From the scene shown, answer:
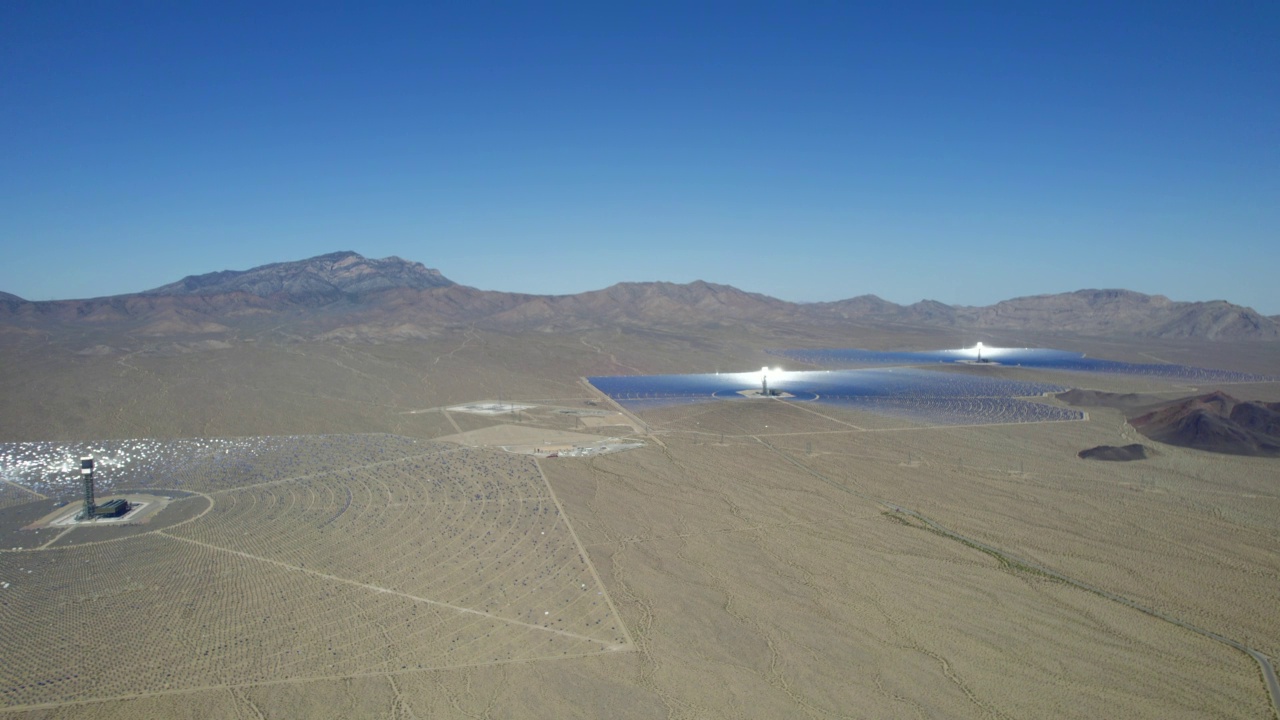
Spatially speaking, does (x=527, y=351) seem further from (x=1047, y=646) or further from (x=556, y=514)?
(x=1047, y=646)

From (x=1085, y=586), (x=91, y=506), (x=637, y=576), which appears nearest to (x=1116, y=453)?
(x=1085, y=586)

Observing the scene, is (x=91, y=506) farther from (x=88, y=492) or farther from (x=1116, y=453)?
(x=1116, y=453)

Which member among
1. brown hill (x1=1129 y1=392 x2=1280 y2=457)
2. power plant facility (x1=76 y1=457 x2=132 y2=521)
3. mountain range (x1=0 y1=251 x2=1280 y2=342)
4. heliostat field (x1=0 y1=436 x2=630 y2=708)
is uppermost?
mountain range (x1=0 y1=251 x2=1280 y2=342)

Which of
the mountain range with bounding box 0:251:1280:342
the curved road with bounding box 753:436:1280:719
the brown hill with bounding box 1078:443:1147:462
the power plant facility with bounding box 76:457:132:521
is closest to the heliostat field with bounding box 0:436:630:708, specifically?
the power plant facility with bounding box 76:457:132:521

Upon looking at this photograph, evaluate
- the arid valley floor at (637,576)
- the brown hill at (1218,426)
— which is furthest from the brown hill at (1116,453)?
the brown hill at (1218,426)

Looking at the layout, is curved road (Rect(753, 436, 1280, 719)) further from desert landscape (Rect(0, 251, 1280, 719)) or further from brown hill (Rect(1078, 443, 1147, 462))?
brown hill (Rect(1078, 443, 1147, 462))

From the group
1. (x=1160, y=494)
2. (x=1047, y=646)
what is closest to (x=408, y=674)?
(x=1047, y=646)

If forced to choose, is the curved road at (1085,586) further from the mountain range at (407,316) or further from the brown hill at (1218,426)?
the mountain range at (407,316)
